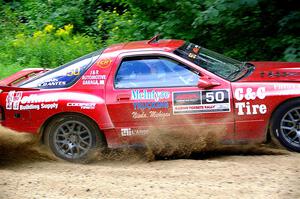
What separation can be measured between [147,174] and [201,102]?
116 centimetres

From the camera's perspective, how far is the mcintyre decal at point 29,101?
672cm

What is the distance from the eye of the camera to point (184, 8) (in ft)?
33.2

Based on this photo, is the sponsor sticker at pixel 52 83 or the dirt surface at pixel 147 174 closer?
the dirt surface at pixel 147 174

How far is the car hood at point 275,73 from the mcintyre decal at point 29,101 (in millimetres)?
2472

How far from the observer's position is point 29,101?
22.4ft

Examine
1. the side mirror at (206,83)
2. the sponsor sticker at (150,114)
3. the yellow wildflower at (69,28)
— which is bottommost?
the sponsor sticker at (150,114)

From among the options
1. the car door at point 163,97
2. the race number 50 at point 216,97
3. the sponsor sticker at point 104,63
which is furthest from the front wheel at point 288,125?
the sponsor sticker at point 104,63

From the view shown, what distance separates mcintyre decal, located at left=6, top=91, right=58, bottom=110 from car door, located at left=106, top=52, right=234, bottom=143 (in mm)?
764

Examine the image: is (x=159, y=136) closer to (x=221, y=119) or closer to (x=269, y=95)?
(x=221, y=119)

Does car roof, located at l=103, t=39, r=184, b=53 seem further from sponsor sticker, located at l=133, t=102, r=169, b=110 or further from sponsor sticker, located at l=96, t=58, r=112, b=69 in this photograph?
sponsor sticker, located at l=133, t=102, r=169, b=110

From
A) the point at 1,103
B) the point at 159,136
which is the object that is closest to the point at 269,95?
the point at 159,136

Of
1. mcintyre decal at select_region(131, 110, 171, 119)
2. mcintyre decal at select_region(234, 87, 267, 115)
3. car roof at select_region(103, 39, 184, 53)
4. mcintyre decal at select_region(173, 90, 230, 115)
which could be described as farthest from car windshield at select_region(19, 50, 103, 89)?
mcintyre decal at select_region(234, 87, 267, 115)

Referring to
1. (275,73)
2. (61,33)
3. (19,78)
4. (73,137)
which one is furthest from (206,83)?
(61,33)

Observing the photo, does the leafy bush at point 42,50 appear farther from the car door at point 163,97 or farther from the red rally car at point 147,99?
the car door at point 163,97
